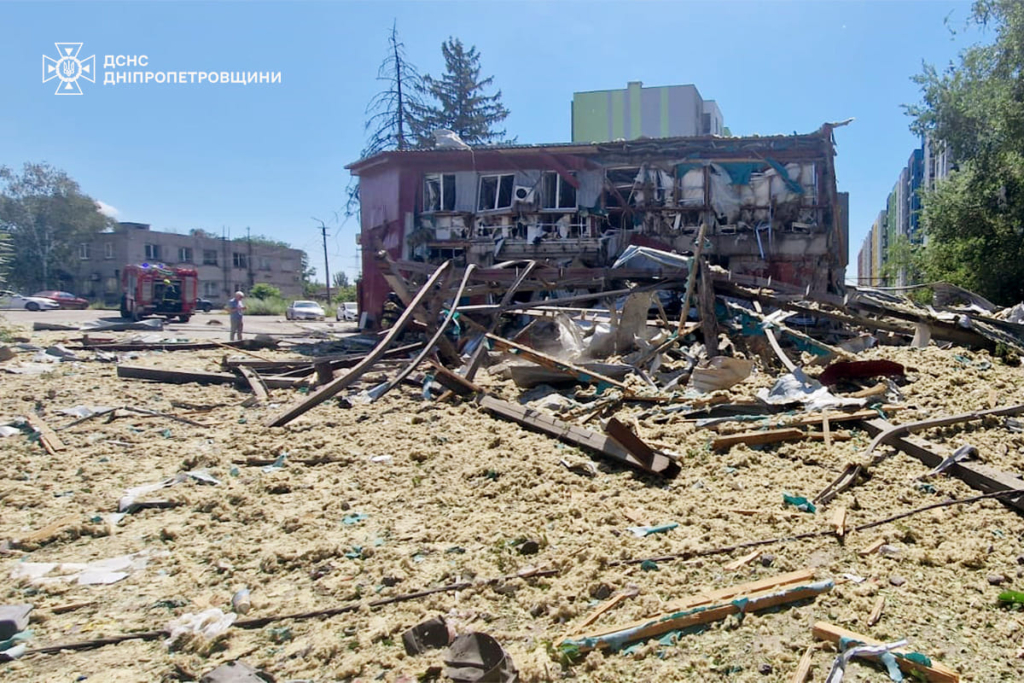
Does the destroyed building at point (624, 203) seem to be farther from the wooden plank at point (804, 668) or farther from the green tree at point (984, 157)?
the wooden plank at point (804, 668)

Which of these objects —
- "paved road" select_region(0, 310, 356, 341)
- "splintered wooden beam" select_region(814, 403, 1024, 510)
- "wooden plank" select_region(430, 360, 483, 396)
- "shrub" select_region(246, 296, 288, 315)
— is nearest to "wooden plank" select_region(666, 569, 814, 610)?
"splintered wooden beam" select_region(814, 403, 1024, 510)

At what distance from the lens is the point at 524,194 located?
1680cm

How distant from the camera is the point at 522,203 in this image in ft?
54.9

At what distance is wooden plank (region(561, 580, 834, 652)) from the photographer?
2520 millimetres

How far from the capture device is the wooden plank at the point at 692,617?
2.52 metres

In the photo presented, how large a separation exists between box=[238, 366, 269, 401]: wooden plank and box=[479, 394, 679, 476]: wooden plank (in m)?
2.99

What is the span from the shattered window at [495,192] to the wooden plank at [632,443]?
42.9 ft

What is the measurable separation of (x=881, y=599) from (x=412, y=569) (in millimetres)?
2063

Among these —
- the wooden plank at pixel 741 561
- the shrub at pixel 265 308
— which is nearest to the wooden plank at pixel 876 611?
the wooden plank at pixel 741 561

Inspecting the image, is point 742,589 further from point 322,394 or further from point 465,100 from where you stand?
point 465,100

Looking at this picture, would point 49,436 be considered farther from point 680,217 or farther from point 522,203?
point 680,217

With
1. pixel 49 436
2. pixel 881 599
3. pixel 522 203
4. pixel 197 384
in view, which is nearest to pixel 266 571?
Result: pixel 881 599

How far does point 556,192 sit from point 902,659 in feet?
50.1

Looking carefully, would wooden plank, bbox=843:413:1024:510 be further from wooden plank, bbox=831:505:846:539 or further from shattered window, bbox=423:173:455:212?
shattered window, bbox=423:173:455:212
